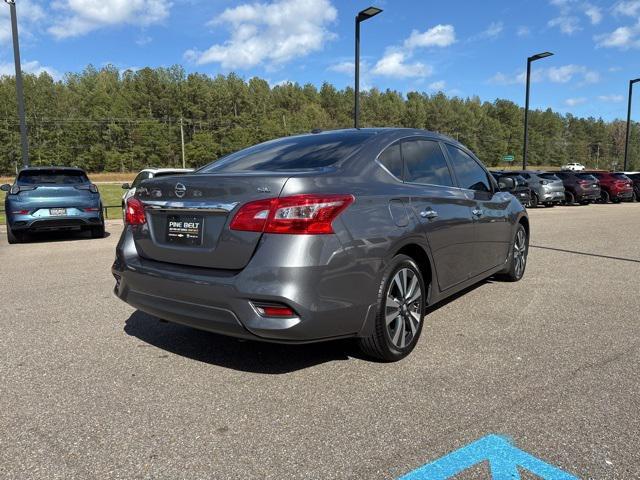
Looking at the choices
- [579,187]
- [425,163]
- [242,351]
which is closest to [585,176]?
[579,187]

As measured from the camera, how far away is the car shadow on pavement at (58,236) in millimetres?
10844

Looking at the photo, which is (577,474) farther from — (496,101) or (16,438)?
(496,101)

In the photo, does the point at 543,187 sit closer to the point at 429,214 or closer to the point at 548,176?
the point at 548,176

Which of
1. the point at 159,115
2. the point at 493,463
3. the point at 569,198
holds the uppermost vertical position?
the point at 159,115

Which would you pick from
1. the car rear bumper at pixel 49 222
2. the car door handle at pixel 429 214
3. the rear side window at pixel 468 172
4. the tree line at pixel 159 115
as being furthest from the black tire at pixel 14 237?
the tree line at pixel 159 115

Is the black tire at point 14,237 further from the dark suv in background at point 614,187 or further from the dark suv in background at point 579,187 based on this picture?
the dark suv in background at point 614,187

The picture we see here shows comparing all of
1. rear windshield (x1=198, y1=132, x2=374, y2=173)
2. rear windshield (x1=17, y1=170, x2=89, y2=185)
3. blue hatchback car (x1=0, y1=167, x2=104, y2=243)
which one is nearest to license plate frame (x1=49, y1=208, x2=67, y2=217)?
blue hatchback car (x1=0, y1=167, x2=104, y2=243)

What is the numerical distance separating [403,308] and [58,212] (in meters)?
8.27

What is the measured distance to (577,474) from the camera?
7.63 ft

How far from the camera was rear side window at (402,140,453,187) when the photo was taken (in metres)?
4.07

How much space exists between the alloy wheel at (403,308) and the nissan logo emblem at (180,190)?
4.78 feet

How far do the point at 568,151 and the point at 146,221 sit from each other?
472ft

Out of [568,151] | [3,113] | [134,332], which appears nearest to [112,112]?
[3,113]

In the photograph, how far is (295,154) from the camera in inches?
157
